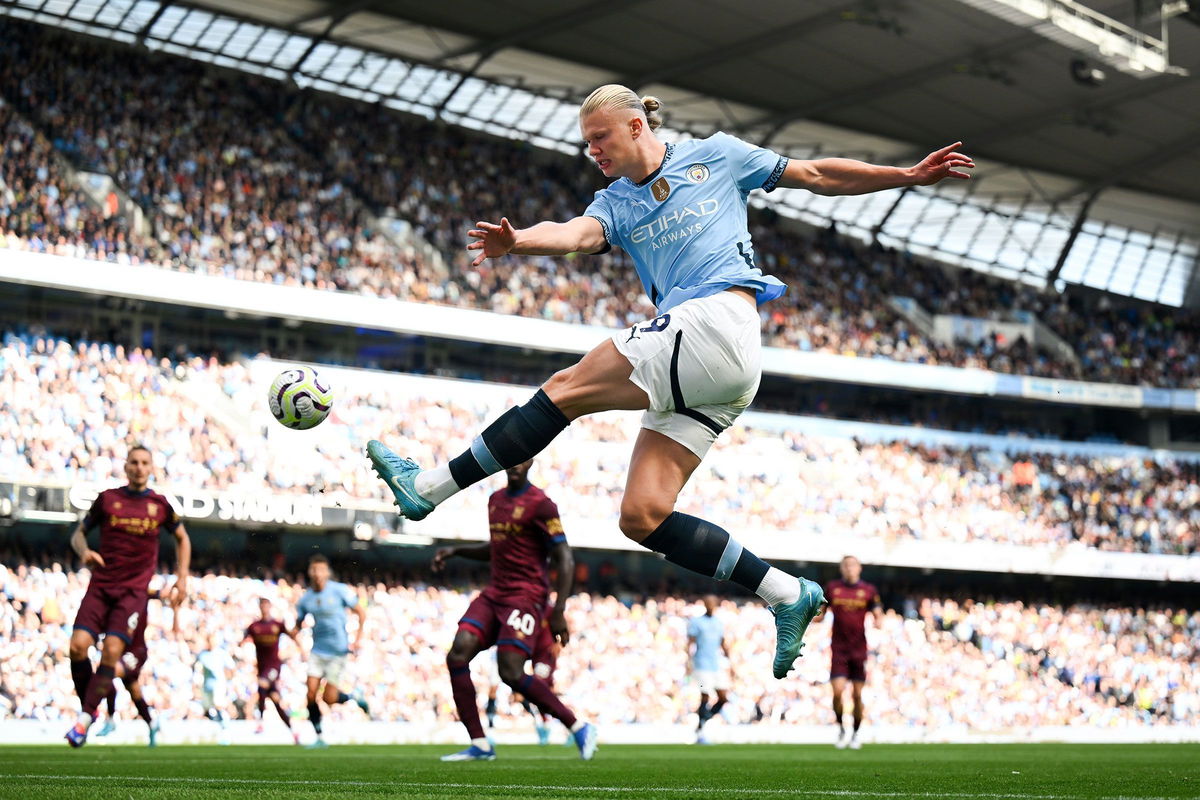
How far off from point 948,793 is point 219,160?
25295 millimetres

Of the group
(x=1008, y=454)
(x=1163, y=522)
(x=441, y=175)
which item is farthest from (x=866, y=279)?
(x=441, y=175)

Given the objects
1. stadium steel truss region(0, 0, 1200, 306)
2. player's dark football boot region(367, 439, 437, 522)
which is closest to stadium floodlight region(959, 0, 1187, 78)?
stadium steel truss region(0, 0, 1200, 306)

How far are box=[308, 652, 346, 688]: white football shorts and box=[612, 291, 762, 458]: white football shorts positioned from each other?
9848 mm

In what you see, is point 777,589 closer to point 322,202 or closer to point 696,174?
point 696,174

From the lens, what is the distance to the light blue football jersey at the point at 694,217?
19.9 feet

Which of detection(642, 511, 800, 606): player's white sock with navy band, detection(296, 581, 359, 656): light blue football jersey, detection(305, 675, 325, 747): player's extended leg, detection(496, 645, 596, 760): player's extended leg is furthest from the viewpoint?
detection(296, 581, 359, 656): light blue football jersey

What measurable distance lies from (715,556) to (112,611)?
6.37m

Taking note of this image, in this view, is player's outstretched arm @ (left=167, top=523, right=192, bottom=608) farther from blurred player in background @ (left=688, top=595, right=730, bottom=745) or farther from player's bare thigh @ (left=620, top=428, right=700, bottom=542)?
blurred player in background @ (left=688, top=595, right=730, bottom=745)

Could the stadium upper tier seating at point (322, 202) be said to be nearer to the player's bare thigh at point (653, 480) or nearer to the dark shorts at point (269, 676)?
the dark shorts at point (269, 676)

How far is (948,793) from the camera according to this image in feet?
21.3

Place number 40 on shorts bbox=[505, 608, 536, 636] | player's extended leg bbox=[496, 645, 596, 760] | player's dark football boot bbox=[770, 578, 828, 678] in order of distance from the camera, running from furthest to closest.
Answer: number 40 on shorts bbox=[505, 608, 536, 636] → player's extended leg bbox=[496, 645, 596, 760] → player's dark football boot bbox=[770, 578, 828, 678]

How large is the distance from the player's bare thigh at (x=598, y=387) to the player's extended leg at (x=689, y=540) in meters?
0.27

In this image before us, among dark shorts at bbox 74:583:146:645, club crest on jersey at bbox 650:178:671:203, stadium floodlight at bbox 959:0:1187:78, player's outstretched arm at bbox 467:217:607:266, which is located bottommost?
dark shorts at bbox 74:583:146:645

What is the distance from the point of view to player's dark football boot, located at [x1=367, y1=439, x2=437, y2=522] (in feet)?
19.3
